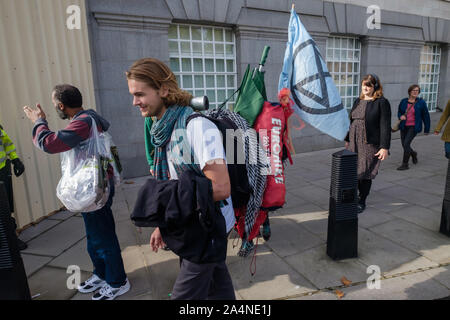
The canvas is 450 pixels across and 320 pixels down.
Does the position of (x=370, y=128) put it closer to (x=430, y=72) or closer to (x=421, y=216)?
(x=421, y=216)

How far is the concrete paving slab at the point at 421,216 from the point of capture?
12.3ft

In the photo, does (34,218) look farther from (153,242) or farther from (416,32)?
(416,32)

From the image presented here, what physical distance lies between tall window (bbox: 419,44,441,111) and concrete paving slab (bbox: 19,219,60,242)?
13.4 m

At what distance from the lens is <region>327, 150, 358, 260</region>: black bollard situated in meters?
2.88

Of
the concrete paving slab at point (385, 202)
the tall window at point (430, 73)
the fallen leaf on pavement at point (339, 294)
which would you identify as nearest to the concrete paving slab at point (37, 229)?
the fallen leaf on pavement at point (339, 294)

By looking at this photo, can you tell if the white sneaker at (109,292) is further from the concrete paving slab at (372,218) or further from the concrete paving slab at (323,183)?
the concrete paving slab at (323,183)

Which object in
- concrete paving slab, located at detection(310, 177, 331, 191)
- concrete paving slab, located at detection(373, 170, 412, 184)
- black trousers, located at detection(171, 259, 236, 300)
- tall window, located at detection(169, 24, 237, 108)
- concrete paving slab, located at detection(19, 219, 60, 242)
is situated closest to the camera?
black trousers, located at detection(171, 259, 236, 300)

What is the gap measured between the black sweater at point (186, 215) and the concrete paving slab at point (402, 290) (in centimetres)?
161

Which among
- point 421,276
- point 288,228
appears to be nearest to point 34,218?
point 288,228

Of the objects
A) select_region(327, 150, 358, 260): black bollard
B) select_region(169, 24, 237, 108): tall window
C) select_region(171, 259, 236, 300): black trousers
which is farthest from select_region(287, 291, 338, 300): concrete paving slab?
select_region(169, 24, 237, 108): tall window

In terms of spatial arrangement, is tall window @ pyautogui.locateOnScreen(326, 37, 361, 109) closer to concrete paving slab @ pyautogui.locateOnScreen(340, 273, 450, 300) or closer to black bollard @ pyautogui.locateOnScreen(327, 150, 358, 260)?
black bollard @ pyautogui.locateOnScreen(327, 150, 358, 260)

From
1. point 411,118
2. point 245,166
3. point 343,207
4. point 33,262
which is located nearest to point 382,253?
point 343,207

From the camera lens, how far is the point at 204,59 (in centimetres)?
710
